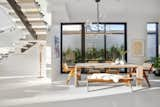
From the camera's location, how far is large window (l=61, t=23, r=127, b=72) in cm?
1339

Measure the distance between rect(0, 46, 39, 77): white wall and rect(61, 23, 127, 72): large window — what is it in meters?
1.97

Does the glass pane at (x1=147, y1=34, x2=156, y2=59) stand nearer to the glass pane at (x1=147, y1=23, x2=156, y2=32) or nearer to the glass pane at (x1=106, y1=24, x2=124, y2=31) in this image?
the glass pane at (x1=147, y1=23, x2=156, y2=32)

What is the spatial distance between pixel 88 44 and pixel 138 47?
8.13 feet

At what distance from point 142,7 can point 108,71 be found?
3.45 meters

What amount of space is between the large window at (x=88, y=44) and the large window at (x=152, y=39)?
1414 mm

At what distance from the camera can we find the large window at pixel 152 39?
1305cm

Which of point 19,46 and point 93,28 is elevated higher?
point 93,28

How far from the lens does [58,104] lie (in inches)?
221

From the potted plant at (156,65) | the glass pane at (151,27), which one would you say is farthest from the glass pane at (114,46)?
the potted plant at (156,65)

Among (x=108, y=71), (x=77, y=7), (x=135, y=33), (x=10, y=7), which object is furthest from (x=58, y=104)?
(x=135, y=33)

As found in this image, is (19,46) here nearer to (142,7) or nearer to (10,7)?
(10,7)

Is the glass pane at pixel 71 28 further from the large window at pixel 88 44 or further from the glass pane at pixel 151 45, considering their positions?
the glass pane at pixel 151 45

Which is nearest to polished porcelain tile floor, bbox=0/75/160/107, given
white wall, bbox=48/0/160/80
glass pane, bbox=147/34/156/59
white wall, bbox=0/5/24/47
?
white wall, bbox=0/5/24/47

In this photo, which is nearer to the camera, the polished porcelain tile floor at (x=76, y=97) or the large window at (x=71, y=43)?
the polished porcelain tile floor at (x=76, y=97)
